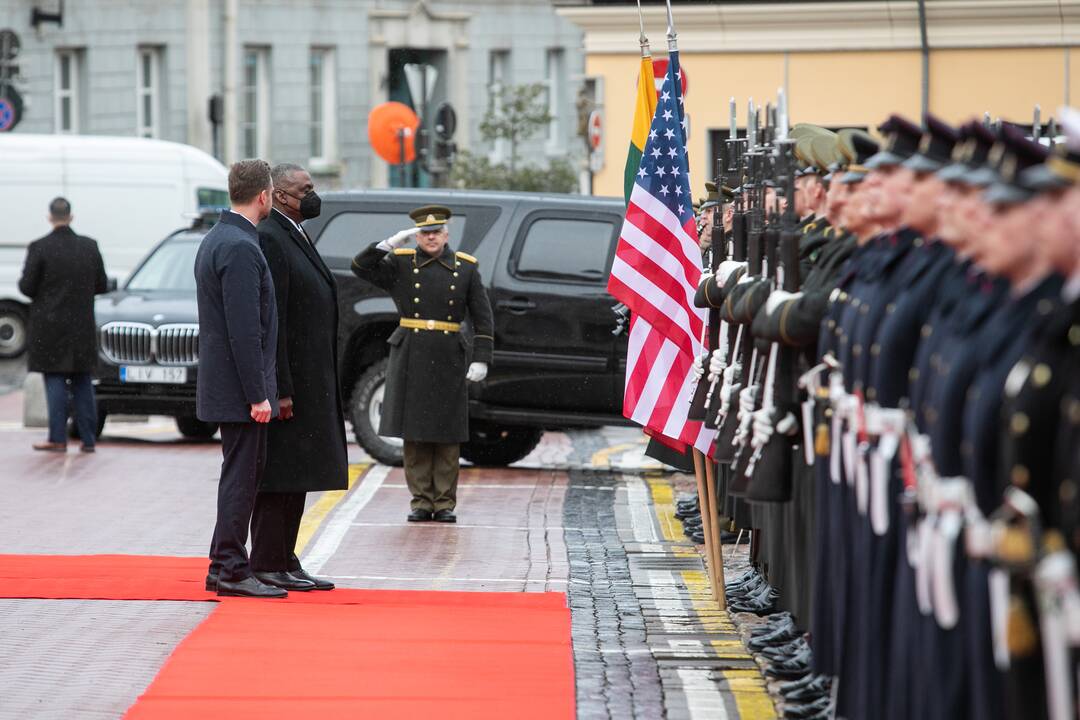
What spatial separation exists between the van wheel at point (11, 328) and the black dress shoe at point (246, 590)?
60.2 feet

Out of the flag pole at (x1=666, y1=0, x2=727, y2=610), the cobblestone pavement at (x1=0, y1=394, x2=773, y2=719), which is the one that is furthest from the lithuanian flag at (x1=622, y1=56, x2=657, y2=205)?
the flag pole at (x1=666, y1=0, x2=727, y2=610)

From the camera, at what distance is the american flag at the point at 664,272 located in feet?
34.1

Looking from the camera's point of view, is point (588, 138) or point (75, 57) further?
point (75, 57)

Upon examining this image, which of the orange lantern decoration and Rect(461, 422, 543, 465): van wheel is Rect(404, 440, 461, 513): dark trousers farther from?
the orange lantern decoration

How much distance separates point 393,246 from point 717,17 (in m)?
12.2

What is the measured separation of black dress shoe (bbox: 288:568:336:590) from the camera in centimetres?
983

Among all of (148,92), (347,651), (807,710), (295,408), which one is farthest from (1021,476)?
(148,92)

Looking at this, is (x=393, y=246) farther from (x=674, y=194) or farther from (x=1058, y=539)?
(x=1058, y=539)

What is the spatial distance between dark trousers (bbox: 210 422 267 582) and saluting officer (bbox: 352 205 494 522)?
3.08 metres

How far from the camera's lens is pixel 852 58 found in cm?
2419

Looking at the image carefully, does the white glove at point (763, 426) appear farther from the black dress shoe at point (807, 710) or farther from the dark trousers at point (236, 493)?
the dark trousers at point (236, 493)

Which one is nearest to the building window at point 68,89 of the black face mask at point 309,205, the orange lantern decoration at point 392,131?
the orange lantern decoration at point 392,131

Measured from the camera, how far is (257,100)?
43750 mm

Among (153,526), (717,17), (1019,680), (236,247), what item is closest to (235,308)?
(236,247)
